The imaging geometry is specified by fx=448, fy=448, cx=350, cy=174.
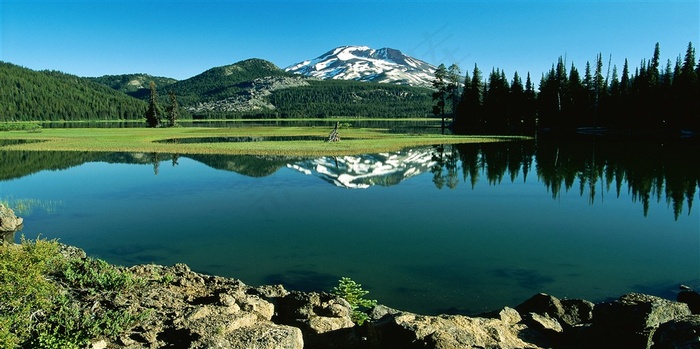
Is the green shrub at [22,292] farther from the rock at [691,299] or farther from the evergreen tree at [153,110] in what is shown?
the evergreen tree at [153,110]

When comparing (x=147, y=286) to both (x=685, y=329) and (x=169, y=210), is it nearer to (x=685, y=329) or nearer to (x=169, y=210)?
(x=685, y=329)

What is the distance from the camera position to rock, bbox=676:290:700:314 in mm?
12241

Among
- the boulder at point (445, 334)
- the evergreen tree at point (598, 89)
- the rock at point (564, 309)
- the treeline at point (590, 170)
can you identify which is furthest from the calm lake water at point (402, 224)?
the evergreen tree at point (598, 89)

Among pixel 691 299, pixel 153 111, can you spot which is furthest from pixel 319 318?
pixel 153 111

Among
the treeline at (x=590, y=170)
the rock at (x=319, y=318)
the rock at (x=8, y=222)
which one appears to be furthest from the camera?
the treeline at (x=590, y=170)

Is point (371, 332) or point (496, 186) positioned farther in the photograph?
point (496, 186)

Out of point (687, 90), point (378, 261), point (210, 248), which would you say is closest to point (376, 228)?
point (378, 261)

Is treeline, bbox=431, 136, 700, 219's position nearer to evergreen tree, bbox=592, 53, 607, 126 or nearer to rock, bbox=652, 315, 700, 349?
rock, bbox=652, 315, 700, 349

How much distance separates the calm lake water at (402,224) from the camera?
14.9m

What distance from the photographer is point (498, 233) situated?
66.6 ft

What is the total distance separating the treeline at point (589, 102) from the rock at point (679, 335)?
81919mm

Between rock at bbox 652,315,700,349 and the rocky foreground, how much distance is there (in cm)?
2

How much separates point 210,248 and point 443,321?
11.8 metres

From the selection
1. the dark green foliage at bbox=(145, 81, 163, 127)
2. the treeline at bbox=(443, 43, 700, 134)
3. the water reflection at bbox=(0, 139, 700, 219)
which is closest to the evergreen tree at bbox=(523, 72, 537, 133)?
the treeline at bbox=(443, 43, 700, 134)
